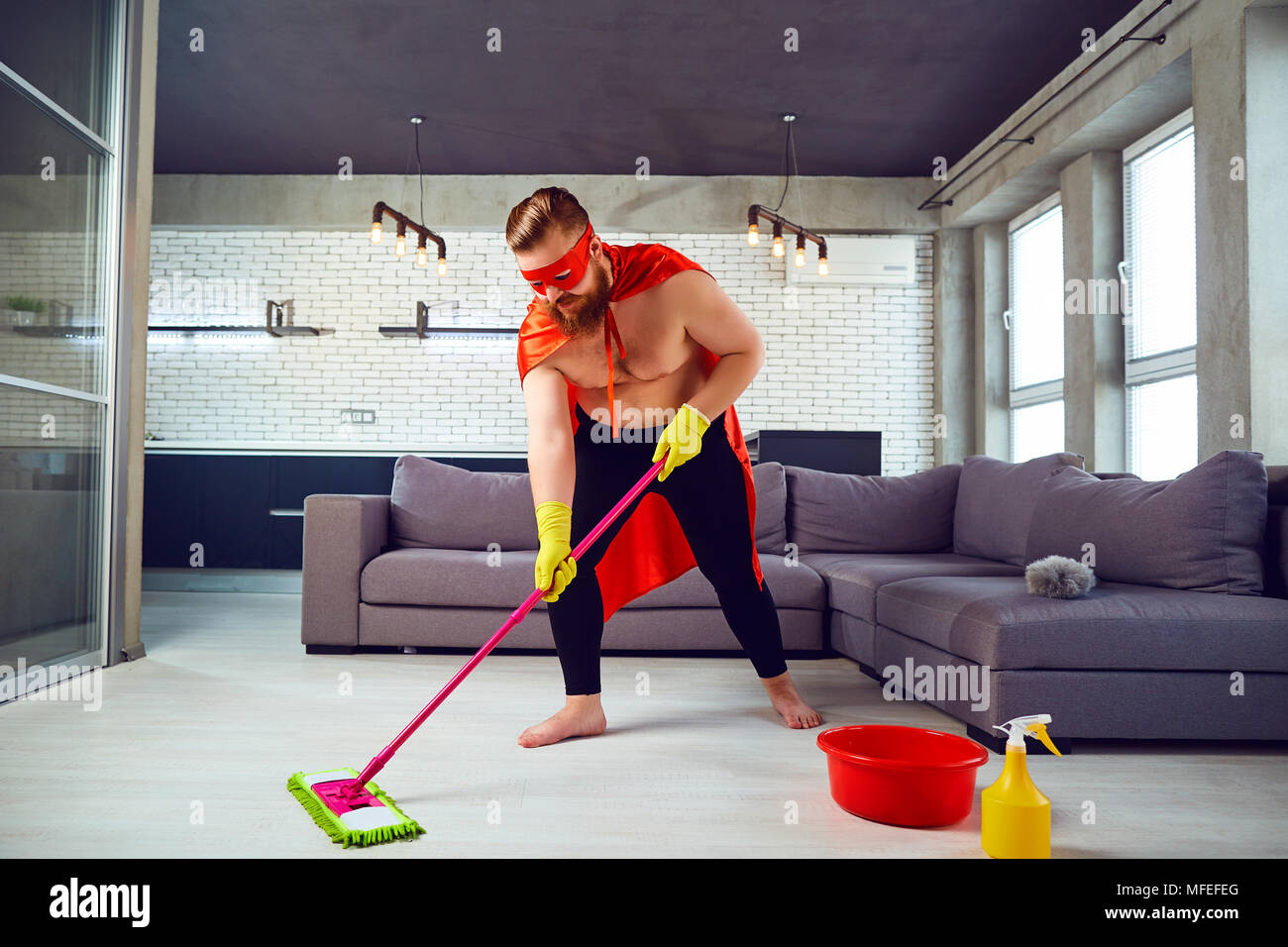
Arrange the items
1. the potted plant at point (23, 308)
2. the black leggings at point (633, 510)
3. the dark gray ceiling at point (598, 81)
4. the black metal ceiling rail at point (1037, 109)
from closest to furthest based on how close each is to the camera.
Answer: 1. the black leggings at point (633, 510)
2. the potted plant at point (23, 308)
3. the black metal ceiling rail at point (1037, 109)
4. the dark gray ceiling at point (598, 81)

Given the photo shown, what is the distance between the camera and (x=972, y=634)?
2289 millimetres

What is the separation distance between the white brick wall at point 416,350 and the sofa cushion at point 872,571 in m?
3.45

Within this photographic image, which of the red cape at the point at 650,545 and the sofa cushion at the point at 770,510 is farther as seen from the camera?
the sofa cushion at the point at 770,510

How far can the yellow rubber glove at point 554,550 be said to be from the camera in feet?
6.58

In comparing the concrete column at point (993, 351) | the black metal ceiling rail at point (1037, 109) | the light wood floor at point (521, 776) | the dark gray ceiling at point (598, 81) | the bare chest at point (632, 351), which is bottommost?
the light wood floor at point (521, 776)

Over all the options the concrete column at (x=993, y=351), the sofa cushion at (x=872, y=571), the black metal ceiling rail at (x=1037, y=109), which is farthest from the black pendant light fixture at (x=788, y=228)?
the sofa cushion at (x=872, y=571)

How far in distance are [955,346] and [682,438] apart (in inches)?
220

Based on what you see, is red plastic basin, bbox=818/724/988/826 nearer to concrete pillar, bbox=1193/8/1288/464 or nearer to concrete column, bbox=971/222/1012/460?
concrete pillar, bbox=1193/8/1288/464

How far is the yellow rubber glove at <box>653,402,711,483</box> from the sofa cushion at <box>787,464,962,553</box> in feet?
6.66

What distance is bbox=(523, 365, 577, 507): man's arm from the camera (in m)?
2.10

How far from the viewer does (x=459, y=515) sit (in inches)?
153

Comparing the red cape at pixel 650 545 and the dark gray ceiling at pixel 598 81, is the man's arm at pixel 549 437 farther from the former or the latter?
the dark gray ceiling at pixel 598 81

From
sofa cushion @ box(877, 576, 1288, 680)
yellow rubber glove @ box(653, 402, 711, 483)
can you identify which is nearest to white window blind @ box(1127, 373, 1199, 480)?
sofa cushion @ box(877, 576, 1288, 680)

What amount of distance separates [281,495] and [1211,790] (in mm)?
5382
